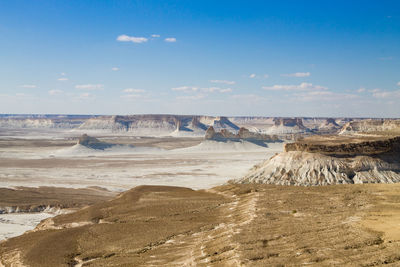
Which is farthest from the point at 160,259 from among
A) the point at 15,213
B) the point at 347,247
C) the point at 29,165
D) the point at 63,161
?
the point at 63,161

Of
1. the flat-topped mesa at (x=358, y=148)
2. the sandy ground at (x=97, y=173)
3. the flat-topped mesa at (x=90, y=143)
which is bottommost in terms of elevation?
the sandy ground at (x=97, y=173)

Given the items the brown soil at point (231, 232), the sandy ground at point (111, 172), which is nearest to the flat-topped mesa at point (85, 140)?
the sandy ground at point (111, 172)

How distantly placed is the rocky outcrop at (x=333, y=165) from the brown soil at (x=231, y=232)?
12.8ft

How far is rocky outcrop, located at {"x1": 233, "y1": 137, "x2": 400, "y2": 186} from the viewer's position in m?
42.1

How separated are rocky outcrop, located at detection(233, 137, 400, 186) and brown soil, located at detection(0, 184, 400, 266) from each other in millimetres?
3898

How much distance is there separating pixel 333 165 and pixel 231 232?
23364 mm

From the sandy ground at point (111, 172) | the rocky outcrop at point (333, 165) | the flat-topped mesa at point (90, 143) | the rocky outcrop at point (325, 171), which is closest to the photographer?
the rocky outcrop at point (325, 171)

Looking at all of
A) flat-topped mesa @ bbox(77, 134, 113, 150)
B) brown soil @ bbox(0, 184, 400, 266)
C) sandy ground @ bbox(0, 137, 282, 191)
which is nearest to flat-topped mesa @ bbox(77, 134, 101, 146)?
flat-topped mesa @ bbox(77, 134, 113, 150)

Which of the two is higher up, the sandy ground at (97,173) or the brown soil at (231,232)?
the brown soil at (231,232)

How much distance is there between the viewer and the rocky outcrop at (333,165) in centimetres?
4209

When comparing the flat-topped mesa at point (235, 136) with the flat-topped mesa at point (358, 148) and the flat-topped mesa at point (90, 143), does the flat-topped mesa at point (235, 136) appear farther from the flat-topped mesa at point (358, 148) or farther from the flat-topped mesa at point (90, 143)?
the flat-topped mesa at point (358, 148)

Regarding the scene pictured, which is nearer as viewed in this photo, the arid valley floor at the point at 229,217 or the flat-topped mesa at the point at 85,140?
the arid valley floor at the point at 229,217

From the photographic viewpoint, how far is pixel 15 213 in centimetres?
4066

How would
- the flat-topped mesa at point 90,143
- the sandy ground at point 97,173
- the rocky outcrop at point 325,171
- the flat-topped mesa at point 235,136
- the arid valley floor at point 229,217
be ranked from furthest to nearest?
the flat-topped mesa at point 235,136 → the flat-topped mesa at point 90,143 → the sandy ground at point 97,173 → the rocky outcrop at point 325,171 → the arid valley floor at point 229,217
